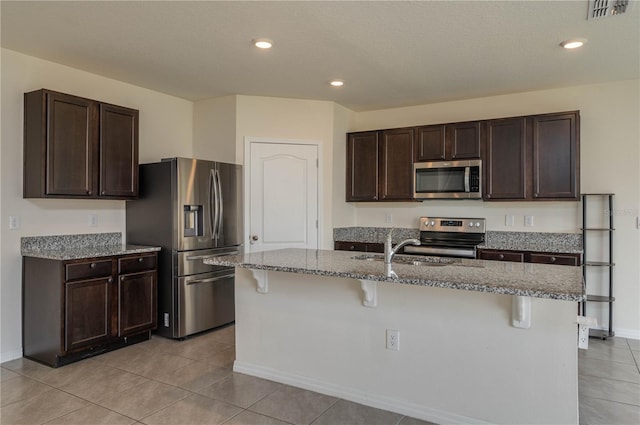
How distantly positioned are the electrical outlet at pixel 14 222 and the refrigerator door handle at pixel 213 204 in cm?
159

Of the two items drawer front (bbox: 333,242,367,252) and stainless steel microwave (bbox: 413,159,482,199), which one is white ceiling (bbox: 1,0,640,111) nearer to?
stainless steel microwave (bbox: 413,159,482,199)

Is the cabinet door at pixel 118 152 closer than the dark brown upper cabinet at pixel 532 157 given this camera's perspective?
Yes

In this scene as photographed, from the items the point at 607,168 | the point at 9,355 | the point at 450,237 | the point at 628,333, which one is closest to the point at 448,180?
the point at 450,237

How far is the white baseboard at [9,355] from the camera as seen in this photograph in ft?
11.0

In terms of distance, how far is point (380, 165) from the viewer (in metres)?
5.06

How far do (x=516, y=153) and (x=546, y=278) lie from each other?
2.53m

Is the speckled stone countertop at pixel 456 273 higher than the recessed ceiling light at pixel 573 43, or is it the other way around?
the recessed ceiling light at pixel 573 43

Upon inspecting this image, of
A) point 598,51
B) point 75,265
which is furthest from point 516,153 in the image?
point 75,265

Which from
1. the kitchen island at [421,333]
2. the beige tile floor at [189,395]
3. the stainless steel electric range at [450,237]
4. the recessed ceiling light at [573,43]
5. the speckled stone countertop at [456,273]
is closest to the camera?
the speckled stone countertop at [456,273]

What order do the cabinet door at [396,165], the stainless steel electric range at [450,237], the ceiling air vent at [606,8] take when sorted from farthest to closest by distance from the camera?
the cabinet door at [396,165]
the stainless steel electric range at [450,237]
the ceiling air vent at [606,8]

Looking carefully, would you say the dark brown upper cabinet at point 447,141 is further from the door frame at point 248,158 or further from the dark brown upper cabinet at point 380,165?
the door frame at point 248,158

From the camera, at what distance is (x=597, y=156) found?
424 cm

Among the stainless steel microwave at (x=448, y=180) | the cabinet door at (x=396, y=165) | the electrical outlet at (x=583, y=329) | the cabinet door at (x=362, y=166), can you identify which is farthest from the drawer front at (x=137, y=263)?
the electrical outlet at (x=583, y=329)

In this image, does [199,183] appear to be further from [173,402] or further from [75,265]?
[173,402]
